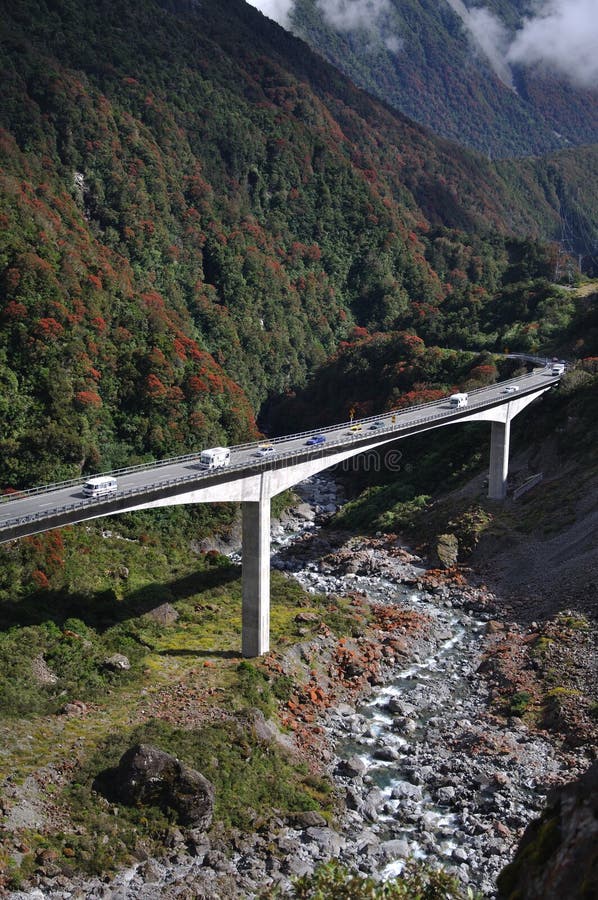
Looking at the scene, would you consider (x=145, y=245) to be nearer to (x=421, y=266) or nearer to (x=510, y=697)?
(x=421, y=266)

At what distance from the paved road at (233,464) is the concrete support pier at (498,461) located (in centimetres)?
222

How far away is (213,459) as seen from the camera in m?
38.8

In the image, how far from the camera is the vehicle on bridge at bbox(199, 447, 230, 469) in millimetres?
38750

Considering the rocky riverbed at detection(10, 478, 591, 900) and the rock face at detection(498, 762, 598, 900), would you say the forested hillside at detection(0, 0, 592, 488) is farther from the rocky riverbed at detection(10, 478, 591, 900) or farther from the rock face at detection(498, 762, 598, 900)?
the rock face at detection(498, 762, 598, 900)

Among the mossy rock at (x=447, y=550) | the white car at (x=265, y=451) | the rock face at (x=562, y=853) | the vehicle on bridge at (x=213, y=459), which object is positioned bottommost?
the mossy rock at (x=447, y=550)

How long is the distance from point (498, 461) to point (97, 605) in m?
30.6

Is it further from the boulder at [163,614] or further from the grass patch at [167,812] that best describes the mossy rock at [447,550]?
the grass patch at [167,812]

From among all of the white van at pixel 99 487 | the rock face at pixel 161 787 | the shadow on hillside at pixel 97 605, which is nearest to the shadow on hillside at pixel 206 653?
the shadow on hillside at pixel 97 605

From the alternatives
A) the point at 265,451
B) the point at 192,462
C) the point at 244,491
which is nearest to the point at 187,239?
the point at 265,451

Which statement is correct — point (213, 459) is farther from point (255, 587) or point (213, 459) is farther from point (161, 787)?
point (161, 787)

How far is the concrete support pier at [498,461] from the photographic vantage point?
6041 cm

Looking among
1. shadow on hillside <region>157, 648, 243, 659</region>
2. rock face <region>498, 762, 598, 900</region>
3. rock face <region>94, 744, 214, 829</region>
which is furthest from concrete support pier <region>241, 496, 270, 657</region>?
rock face <region>498, 762, 598, 900</region>

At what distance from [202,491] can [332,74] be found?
157m

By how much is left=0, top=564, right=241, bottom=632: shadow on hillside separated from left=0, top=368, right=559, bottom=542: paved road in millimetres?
5176
